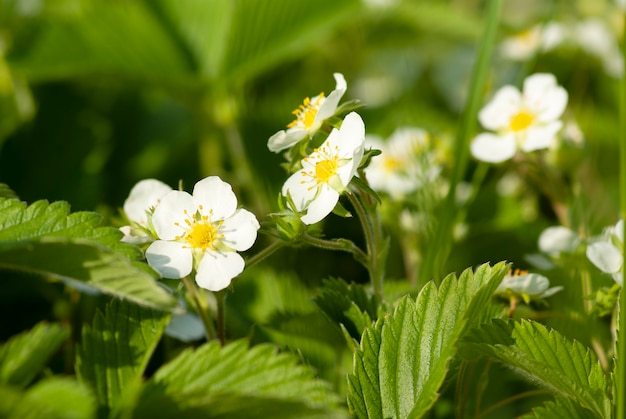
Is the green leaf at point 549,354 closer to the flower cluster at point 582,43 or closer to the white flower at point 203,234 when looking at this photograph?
the white flower at point 203,234

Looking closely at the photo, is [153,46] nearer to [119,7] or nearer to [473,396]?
[119,7]

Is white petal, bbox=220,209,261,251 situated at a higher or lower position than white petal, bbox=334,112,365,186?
lower

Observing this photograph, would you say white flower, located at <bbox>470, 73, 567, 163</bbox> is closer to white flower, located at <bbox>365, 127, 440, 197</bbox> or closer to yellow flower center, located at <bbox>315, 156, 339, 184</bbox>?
white flower, located at <bbox>365, 127, 440, 197</bbox>

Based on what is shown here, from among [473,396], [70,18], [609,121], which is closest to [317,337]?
[473,396]

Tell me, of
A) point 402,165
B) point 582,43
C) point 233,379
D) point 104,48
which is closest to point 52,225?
point 233,379

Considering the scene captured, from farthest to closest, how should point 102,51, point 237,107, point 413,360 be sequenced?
point 237,107, point 102,51, point 413,360

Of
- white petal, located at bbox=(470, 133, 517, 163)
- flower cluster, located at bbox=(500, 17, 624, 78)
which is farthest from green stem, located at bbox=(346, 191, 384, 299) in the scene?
flower cluster, located at bbox=(500, 17, 624, 78)

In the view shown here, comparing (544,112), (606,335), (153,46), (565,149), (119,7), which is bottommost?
(606,335)
